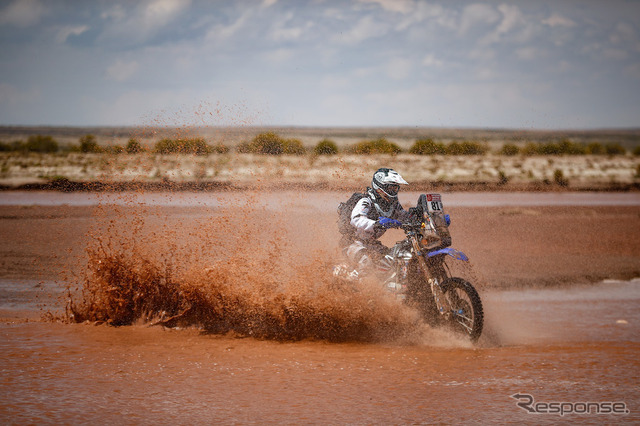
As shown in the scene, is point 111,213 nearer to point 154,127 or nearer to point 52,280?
point 52,280

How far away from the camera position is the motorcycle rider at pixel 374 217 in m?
8.71

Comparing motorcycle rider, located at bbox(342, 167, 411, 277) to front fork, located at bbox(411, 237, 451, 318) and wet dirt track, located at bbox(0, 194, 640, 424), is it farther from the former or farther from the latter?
wet dirt track, located at bbox(0, 194, 640, 424)

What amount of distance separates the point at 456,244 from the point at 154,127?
32.6 ft

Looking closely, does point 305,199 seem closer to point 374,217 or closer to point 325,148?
point 374,217

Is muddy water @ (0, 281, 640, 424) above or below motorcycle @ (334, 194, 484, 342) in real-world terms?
below

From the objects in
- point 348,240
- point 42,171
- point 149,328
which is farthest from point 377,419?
point 42,171

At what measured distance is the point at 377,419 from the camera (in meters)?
5.89

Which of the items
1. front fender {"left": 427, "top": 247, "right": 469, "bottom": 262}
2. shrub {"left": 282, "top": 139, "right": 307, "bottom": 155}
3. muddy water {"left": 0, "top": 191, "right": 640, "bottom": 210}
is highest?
shrub {"left": 282, "top": 139, "right": 307, "bottom": 155}

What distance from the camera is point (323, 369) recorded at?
739 centimetres

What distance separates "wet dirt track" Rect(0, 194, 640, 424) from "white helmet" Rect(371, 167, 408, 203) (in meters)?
1.82

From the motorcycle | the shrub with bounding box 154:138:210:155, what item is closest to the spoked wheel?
the motorcycle

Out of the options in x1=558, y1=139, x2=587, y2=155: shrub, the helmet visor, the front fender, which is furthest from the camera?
x1=558, y1=139, x2=587, y2=155: shrub

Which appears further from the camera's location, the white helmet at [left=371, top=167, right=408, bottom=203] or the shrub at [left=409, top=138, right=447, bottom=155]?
the shrub at [left=409, top=138, right=447, bottom=155]

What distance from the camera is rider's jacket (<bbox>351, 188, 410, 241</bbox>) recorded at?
8.67 metres
